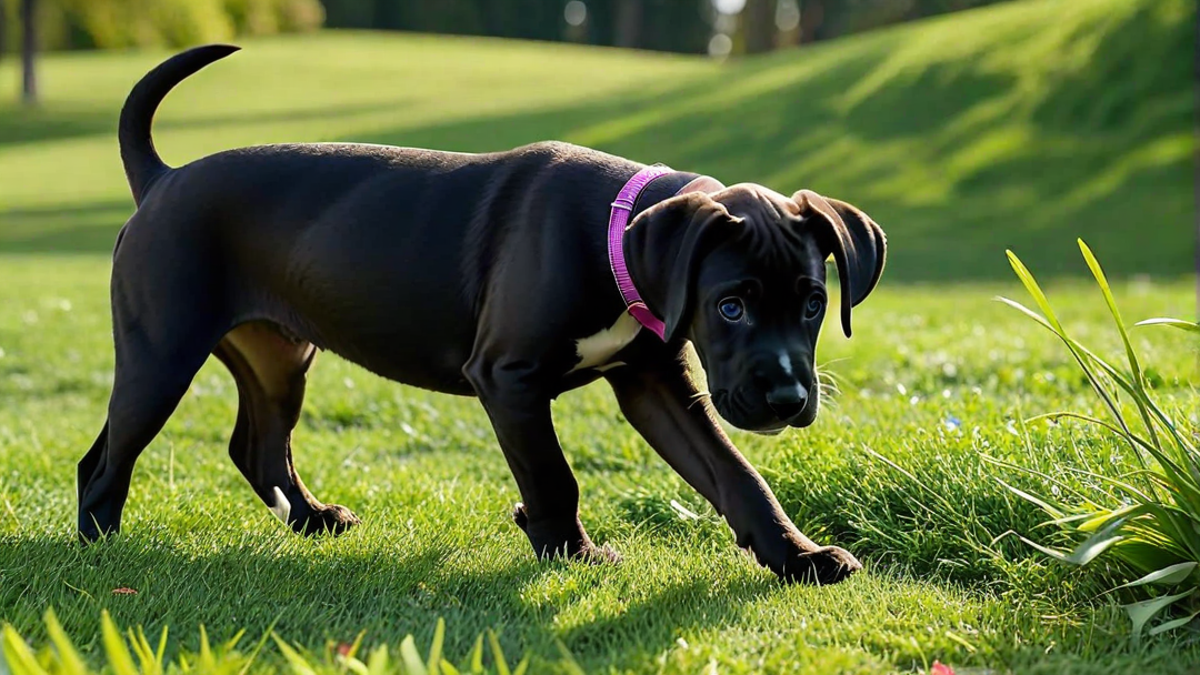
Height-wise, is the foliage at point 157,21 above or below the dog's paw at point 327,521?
below

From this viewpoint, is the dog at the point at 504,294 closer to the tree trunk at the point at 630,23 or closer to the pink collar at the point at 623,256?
the pink collar at the point at 623,256

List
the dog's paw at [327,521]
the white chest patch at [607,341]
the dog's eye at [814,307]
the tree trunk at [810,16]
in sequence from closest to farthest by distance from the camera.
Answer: the dog's eye at [814,307]
the white chest patch at [607,341]
the dog's paw at [327,521]
the tree trunk at [810,16]

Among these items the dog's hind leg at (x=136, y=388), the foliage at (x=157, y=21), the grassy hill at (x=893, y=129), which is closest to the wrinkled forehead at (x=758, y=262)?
the dog's hind leg at (x=136, y=388)

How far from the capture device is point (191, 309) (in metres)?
4.06

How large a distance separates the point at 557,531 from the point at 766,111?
23.5 metres

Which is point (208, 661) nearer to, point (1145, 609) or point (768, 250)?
point (768, 250)

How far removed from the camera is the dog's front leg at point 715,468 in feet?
11.9

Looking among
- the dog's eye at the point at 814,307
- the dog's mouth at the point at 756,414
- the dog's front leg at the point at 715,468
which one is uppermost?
the dog's eye at the point at 814,307

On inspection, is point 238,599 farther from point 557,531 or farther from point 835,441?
point 835,441

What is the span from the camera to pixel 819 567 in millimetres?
3582

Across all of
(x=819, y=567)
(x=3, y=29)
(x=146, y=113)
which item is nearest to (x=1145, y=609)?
(x=819, y=567)

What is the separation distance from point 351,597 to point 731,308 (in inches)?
49.6

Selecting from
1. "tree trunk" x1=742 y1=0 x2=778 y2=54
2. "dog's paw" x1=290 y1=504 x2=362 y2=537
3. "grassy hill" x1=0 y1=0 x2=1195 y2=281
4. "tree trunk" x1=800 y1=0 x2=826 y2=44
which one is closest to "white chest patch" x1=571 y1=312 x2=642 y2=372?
"dog's paw" x1=290 y1=504 x2=362 y2=537

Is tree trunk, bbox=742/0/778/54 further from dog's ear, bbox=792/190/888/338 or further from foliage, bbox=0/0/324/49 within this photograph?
dog's ear, bbox=792/190/888/338
